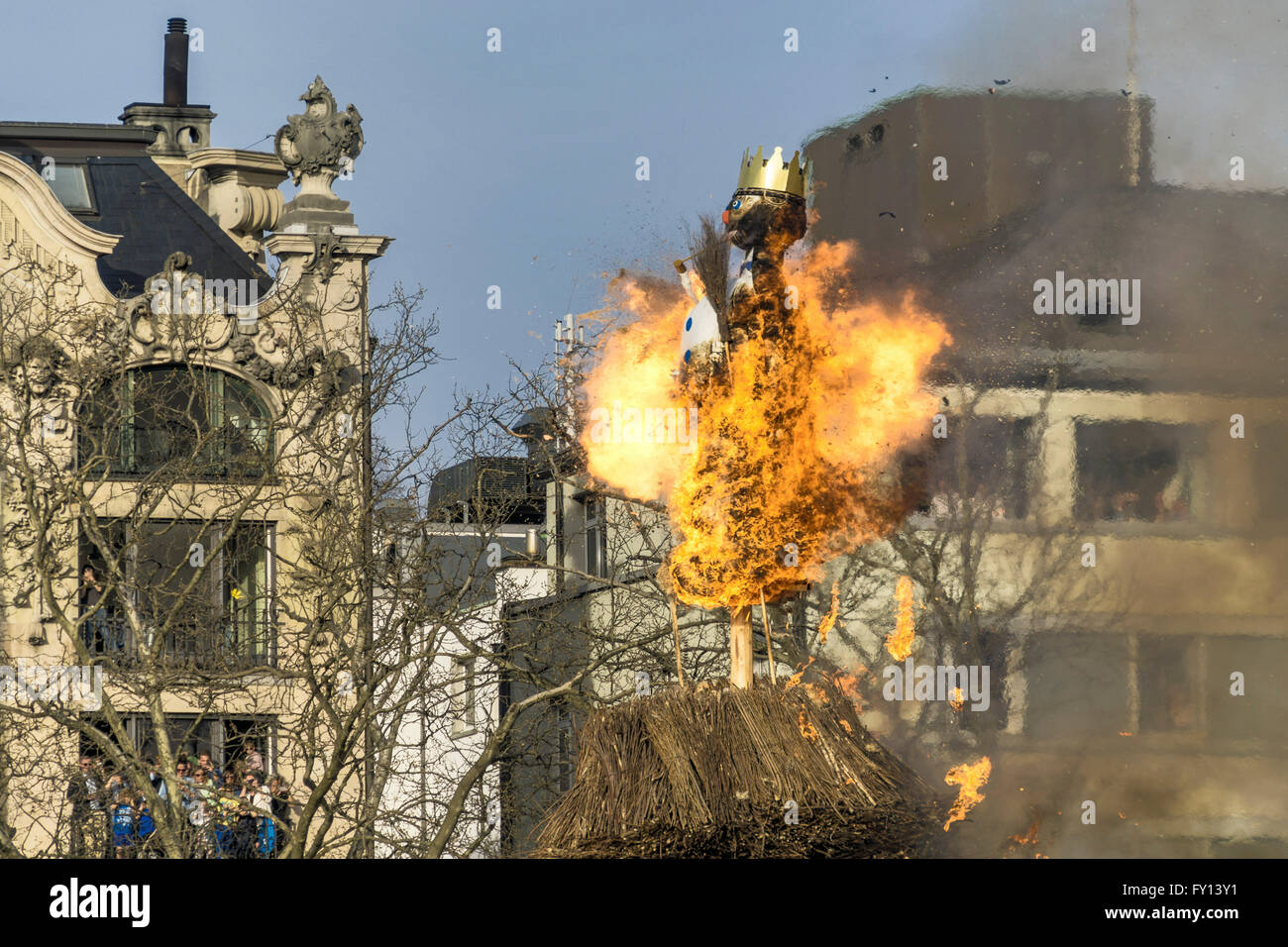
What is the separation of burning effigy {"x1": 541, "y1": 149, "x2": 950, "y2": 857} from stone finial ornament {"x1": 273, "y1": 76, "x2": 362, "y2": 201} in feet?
76.1

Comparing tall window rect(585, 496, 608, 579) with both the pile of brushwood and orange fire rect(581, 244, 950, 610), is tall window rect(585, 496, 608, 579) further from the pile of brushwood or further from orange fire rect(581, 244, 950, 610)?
the pile of brushwood

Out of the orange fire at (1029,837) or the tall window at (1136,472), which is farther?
the orange fire at (1029,837)

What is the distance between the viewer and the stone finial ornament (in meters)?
35.2

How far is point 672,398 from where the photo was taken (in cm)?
1277

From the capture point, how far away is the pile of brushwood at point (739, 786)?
1107cm

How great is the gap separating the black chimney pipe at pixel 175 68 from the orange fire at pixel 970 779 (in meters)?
41.3

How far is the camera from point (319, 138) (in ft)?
115

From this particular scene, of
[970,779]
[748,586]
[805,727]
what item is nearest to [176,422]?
[970,779]

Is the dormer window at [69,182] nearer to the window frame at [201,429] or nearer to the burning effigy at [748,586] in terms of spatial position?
the window frame at [201,429]

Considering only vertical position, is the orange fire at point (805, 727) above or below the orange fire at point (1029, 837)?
above

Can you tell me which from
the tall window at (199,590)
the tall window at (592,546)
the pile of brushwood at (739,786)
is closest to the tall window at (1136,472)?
the pile of brushwood at (739,786)
